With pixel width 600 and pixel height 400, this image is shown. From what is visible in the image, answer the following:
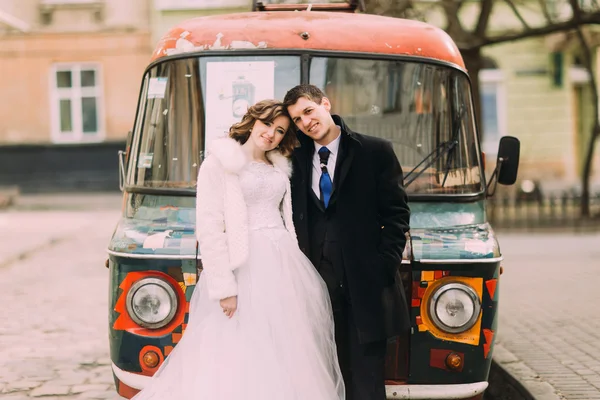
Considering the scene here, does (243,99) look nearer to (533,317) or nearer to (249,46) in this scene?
(249,46)

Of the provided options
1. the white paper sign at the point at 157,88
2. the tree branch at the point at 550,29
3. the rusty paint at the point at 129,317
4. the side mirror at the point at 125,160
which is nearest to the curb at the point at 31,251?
the tree branch at the point at 550,29

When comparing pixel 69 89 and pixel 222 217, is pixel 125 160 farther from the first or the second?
pixel 69 89

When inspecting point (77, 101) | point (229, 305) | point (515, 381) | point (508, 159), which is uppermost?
point (77, 101)

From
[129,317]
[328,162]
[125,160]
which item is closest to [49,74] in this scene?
[125,160]

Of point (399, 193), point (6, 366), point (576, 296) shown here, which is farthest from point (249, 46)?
point (576, 296)

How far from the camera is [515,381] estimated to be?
579cm

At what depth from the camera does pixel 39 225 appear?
18016 millimetres

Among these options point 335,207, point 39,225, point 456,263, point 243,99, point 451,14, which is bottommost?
point 39,225

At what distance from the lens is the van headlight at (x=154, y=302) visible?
436 centimetres

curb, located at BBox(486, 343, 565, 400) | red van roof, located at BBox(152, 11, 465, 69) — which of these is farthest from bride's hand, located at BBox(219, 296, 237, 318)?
curb, located at BBox(486, 343, 565, 400)

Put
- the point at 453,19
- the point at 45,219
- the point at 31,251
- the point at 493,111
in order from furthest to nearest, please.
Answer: the point at 493,111
the point at 45,219
the point at 31,251
the point at 453,19

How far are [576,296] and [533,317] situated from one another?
1400 millimetres

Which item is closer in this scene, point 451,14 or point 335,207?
point 335,207

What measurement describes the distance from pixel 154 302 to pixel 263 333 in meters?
0.71
